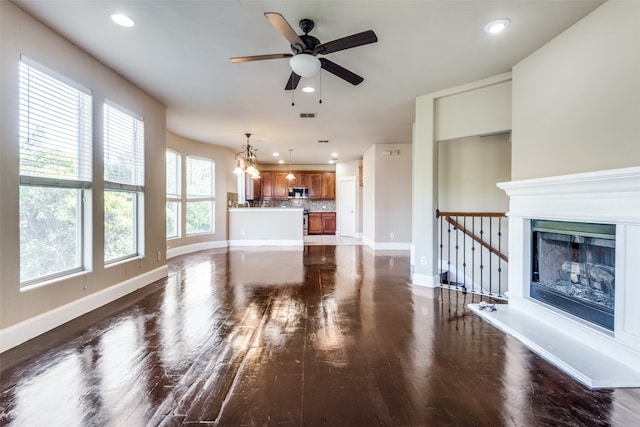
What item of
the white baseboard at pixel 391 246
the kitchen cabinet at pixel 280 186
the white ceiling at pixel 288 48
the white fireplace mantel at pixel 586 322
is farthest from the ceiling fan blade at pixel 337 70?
the kitchen cabinet at pixel 280 186

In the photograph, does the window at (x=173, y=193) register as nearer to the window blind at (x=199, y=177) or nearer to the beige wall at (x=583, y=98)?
the window blind at (x=199, y=177)

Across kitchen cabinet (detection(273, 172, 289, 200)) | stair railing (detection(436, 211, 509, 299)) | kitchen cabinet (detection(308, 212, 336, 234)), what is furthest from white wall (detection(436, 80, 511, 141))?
kitchen cabinet (detection(273, 172, 289, 200))

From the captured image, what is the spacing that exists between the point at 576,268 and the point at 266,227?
266 inches

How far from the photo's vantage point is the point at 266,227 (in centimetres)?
824

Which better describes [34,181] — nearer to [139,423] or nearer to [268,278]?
[139,423]

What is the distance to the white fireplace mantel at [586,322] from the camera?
6.51 ft

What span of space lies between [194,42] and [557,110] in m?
3.44

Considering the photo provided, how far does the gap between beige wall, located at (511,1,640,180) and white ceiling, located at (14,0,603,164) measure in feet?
0.55

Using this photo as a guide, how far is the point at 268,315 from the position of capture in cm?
302

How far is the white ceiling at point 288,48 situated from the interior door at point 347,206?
214 inches

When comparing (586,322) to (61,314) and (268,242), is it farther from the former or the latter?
(268,242)

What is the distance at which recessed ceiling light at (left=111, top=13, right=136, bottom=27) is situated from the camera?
2.40 meters

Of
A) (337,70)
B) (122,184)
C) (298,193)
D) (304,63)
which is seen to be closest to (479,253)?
(337,70)

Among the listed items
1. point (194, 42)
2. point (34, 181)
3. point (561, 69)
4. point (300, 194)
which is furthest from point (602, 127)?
point (300, 194)
